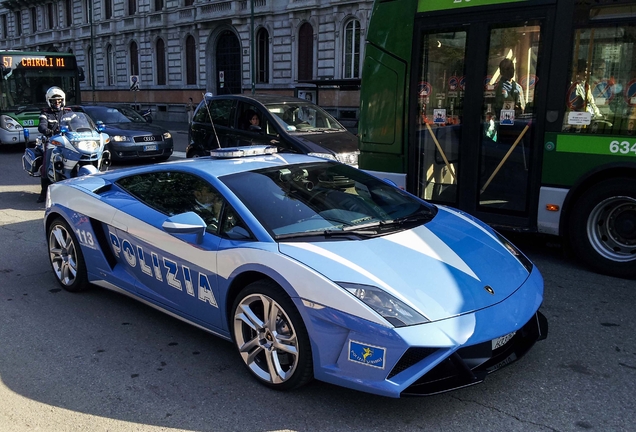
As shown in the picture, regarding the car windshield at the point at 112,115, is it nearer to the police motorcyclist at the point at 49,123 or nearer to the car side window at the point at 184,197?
the police motorcyclist at the point at 49,123

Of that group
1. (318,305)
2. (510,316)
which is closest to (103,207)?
(318,305)

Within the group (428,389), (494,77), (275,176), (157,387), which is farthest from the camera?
(494,77)

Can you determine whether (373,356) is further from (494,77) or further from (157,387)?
(494,77)

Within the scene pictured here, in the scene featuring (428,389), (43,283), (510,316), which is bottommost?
(43,283)

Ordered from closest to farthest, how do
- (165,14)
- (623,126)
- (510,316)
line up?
(510,316) < (623,126) < (165,14)

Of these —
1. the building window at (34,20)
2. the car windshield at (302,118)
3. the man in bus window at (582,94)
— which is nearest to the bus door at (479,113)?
the man in bus window at (582,94)

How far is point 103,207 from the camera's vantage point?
185 inches

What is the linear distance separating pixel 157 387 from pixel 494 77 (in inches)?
186

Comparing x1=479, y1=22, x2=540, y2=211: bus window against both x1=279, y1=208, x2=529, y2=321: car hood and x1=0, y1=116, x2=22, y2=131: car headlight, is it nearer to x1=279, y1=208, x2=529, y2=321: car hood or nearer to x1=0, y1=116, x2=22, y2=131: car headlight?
x1=279, y1=208, x2=529, y2=321: car hood

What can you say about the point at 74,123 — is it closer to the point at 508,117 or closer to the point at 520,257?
the point at 508,117

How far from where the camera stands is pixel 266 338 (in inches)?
136

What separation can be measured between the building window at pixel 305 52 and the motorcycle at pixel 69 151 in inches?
830

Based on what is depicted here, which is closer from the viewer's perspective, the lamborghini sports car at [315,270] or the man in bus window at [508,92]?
the lamborghini sports car at [315,270]

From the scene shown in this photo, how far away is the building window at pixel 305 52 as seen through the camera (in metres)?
30.2
